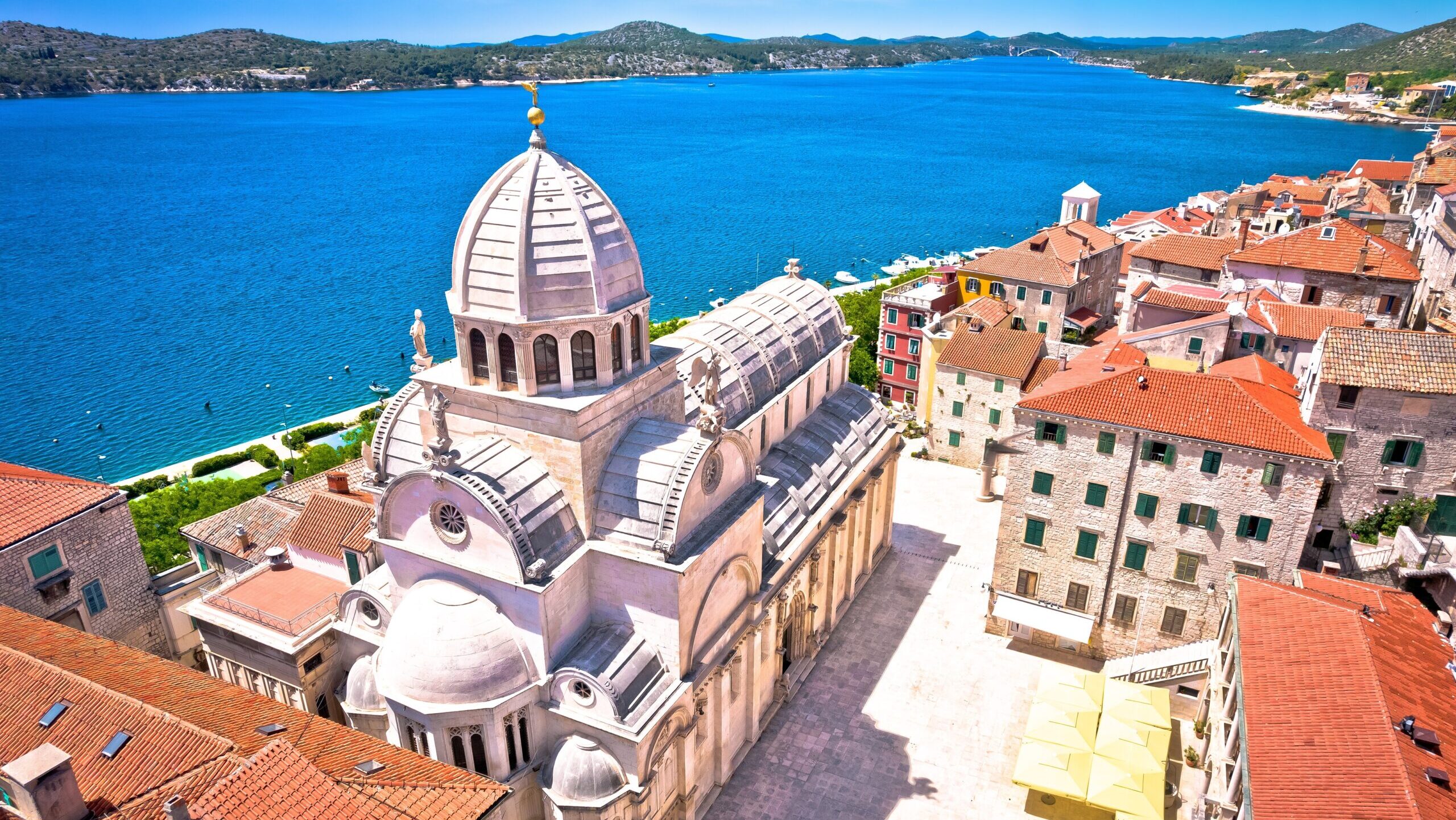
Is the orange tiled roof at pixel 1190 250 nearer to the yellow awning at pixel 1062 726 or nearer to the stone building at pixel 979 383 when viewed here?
the stone building at pixel 979 383

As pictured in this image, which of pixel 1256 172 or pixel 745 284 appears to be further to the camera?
pixel 1256 172

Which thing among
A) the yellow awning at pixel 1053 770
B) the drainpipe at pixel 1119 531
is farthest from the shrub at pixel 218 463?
the drainpipe at pixel 1119 531

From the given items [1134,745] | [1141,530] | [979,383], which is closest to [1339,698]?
[1134,745]


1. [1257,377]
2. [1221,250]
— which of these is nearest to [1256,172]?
[1221,250]

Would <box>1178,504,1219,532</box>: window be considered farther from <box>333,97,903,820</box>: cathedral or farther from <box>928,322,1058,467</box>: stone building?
<box>333,97,903,820</box>: cathedral

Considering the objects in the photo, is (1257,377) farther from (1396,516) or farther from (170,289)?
(170,289)

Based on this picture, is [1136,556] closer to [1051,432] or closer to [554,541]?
[1051,432]
